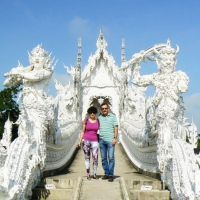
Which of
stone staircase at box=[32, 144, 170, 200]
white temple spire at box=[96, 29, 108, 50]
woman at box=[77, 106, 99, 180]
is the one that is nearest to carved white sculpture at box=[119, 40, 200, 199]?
stone staircase at box=[32, 144, 170, 200]

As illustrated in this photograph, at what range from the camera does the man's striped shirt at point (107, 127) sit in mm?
6043

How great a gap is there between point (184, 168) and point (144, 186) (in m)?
0.97

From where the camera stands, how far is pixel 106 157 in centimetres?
615

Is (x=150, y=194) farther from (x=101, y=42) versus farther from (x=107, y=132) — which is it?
(x=101, y=42)

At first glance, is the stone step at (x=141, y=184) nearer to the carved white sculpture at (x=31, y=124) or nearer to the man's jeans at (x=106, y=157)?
the man's jeans at (x=106, y=157)

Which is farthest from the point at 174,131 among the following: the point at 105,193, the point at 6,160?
the point at 6,160

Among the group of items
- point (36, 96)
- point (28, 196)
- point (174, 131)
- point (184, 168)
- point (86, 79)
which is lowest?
point (28, 196)

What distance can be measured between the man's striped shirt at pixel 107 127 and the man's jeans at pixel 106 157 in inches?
3.3

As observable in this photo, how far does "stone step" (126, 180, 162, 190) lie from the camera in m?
5.73

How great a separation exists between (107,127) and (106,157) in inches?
19.7

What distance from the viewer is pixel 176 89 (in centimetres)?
591

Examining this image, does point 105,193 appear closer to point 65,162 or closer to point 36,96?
point 36,96

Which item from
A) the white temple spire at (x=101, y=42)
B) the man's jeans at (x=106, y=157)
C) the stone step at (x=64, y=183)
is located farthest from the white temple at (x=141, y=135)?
the white temple spire at (x=101, y=42)

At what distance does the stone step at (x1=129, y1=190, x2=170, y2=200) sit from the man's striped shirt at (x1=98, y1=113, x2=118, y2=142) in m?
1.04
